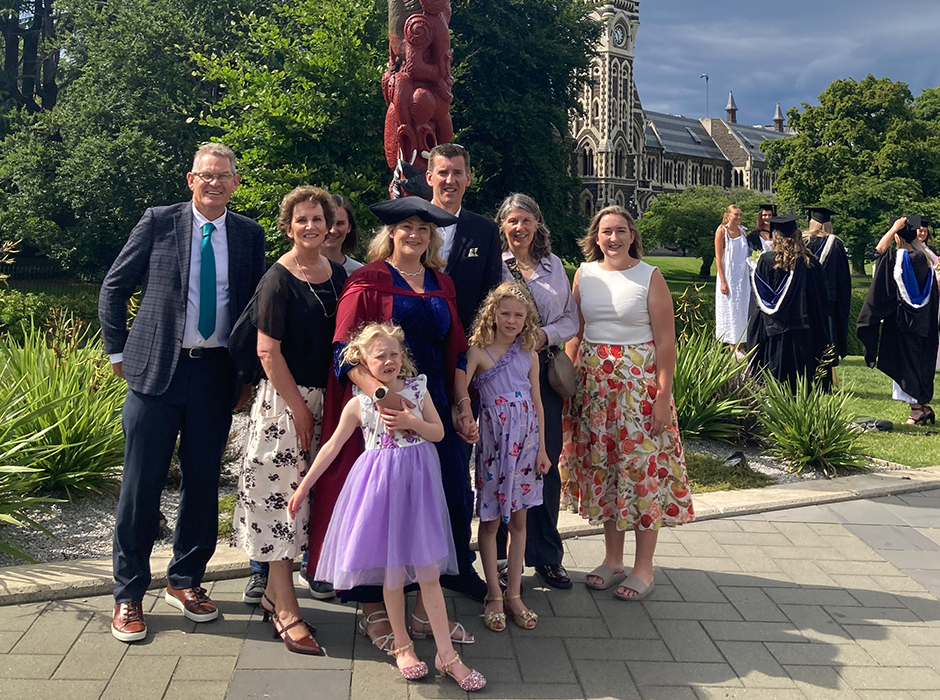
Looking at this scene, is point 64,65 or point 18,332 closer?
point 18,332

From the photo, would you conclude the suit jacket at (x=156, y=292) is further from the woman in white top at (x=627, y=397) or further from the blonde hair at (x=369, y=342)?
the woman in white top at (x=627, y=397)

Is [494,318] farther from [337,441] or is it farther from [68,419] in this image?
[68,419]

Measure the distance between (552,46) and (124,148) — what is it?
41.8 feet

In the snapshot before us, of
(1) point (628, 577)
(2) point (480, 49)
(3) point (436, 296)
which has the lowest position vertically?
(1) point (628, 577)

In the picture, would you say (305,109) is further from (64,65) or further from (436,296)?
(64,65)

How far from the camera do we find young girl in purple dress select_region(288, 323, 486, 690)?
3588mm

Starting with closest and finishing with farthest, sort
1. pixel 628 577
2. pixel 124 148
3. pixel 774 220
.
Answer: pixel 628 577 < pixel 774 220 < pixel 124 148

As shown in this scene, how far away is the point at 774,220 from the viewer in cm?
871

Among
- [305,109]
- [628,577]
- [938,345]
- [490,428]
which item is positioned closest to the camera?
[490,428]

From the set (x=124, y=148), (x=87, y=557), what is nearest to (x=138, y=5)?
(x=124, y=148)

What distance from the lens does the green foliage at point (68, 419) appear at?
18.8 ft

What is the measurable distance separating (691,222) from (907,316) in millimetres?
42857

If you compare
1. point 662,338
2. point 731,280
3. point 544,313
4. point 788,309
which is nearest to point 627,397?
point 662,338

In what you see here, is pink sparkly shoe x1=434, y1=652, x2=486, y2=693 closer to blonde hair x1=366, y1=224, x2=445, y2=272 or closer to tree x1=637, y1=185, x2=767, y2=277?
blonde hair x1=366, y1=224, x2=445, y2=272
